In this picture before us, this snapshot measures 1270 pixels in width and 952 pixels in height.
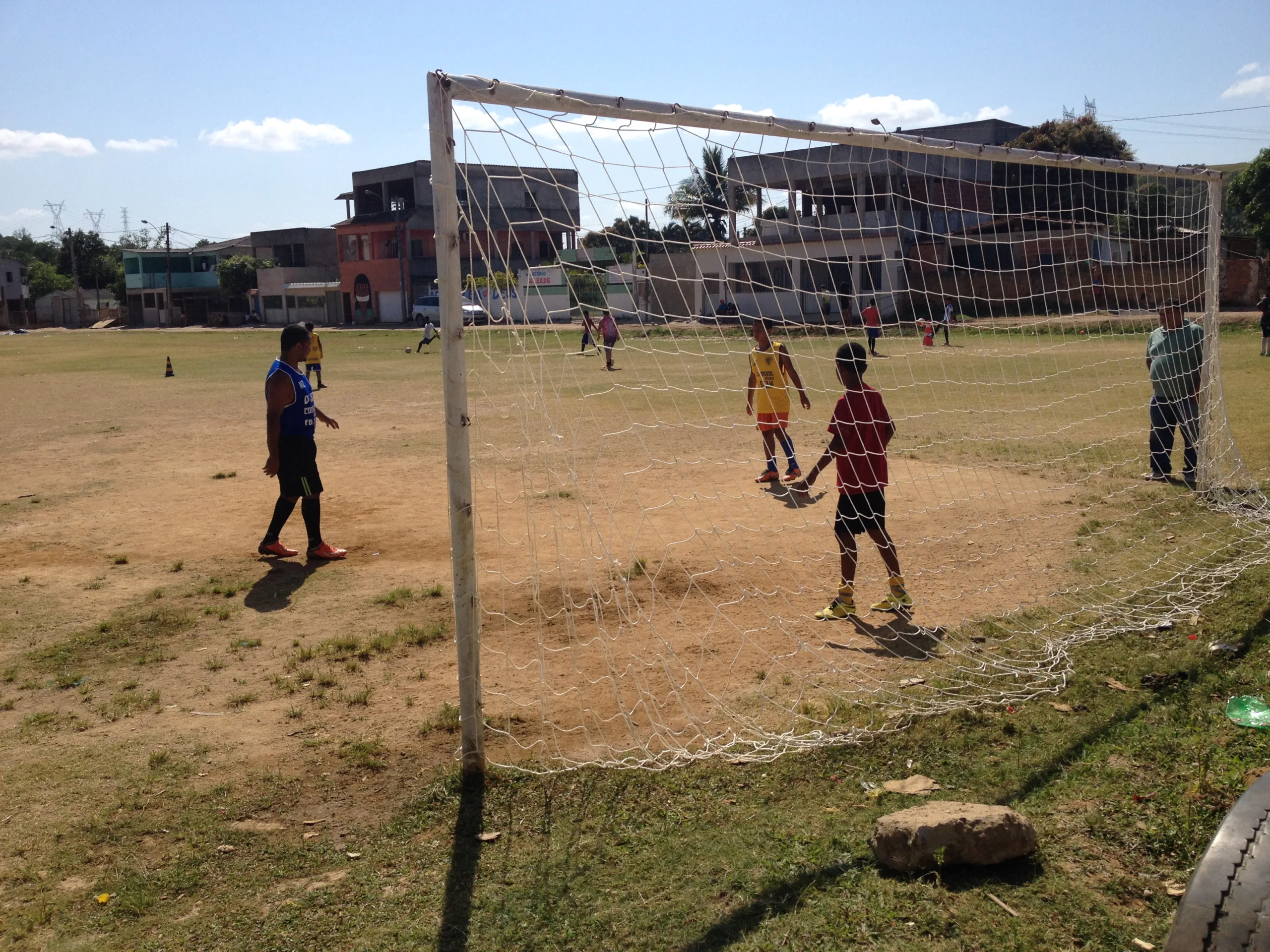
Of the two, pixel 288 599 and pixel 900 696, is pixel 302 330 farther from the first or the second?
pixel 900 696

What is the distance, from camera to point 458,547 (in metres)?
3.95

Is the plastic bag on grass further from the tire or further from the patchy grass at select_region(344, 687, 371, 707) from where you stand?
the patchy grass at select_region(344, 687, 371, 707)

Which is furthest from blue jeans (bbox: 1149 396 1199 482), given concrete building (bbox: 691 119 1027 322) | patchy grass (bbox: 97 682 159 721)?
patchy grass (bbox: 97 682 159 721)

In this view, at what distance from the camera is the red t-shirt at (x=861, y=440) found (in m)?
6.02

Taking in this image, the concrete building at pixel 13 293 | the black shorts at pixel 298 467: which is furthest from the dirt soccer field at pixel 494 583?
the concrete building at pixel 13 293

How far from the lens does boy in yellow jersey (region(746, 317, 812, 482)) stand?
968 centimetres

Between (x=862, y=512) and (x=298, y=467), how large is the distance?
4.28 meters

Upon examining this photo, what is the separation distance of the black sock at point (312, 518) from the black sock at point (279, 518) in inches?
5.0

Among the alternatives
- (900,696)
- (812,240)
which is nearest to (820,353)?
(812,240)

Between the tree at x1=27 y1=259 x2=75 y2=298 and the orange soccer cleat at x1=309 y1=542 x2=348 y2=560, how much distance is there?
88952 mm

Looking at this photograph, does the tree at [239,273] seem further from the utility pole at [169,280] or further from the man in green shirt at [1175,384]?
the man in green shirt at [1175,384]

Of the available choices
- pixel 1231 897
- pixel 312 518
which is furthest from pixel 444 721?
pixel 312 518

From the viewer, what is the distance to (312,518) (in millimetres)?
7660

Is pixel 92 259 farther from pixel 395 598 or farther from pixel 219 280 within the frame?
pixel 395 598
